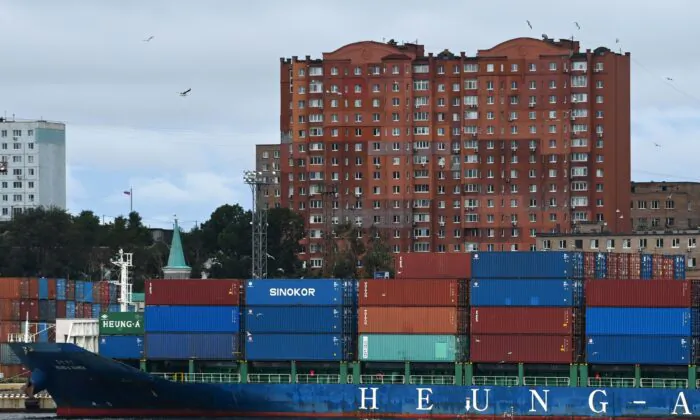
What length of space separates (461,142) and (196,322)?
257 ft

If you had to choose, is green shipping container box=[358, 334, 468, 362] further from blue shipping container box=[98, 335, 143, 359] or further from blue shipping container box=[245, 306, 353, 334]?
blue shipping container box=[98, 335, 143, 359]

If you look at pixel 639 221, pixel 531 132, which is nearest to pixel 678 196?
pixel 639 221

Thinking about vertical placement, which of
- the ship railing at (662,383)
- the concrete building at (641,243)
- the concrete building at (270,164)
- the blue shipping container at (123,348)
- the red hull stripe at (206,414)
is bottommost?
the red hull stripe at (206,414)

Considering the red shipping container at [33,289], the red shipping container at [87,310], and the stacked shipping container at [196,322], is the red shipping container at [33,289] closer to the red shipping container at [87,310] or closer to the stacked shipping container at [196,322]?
the red shipping container at [87,310]

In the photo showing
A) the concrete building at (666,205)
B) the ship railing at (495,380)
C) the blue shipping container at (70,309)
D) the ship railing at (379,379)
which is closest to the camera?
the ship railing at (495,380)

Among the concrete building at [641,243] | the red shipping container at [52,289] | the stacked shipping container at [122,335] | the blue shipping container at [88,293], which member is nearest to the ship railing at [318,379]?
the stacked shipping container at [122,335]

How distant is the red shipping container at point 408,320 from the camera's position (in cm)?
8800

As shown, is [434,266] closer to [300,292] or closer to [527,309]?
[527,309]

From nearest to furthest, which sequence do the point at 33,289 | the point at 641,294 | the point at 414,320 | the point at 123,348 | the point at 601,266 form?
the point at 641,294 < the point at 414,320 < the point at 601,266 < the point at 123,348 < the point at 33,289

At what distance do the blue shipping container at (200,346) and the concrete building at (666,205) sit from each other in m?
78.8

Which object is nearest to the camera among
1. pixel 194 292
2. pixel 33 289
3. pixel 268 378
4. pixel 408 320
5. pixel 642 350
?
pixel 642 350

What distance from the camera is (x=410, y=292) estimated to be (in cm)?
8844

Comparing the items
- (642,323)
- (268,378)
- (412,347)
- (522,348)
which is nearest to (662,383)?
(642,323)

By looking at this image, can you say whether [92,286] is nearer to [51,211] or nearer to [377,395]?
[377,395]
